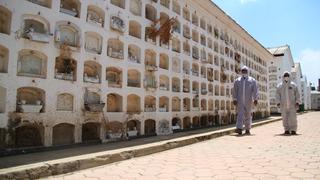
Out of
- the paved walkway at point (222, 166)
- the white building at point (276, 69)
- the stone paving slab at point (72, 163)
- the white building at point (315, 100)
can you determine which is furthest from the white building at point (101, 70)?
the white building at point (315, 100)

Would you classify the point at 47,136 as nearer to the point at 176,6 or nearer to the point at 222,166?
the point at 222,166

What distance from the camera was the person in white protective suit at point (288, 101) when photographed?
8.20 metres

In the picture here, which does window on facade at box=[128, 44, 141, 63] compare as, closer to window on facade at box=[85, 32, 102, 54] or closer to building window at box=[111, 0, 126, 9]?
building window at box=[111, 0, 126, 9]

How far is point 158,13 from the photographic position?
33.3ft

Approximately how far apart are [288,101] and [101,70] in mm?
5222

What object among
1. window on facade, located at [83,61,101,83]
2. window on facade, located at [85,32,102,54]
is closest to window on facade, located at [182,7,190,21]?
window on facade, located at [85,32,102,54]

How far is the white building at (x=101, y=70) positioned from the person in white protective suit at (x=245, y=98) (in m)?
→ 2.56

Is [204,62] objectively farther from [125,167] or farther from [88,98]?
[125,167]

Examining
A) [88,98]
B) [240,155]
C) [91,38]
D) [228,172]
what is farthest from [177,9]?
[228,172]

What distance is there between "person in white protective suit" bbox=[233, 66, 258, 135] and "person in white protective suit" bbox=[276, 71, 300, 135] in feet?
2.78

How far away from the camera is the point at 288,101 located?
8.48 m

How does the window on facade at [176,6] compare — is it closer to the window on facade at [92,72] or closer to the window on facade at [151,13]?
the window on facade at [151,13]

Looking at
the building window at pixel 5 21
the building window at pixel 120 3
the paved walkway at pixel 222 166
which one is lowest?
the paved walkway at pixel 222 166

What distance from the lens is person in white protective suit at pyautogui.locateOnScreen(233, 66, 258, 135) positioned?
8.23m
